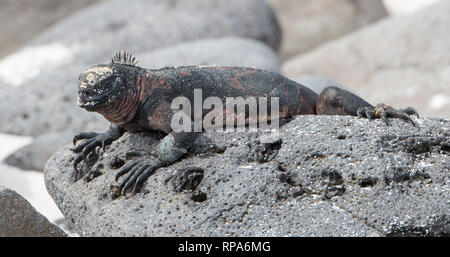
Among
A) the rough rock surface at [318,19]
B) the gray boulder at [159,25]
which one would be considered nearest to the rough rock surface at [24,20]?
the gray boulder at [159,25]

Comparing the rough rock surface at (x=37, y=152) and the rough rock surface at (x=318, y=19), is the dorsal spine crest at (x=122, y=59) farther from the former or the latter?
the rough rock surface at (x=318, y=19)

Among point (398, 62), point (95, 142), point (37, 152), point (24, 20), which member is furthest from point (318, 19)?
point (95, 142)

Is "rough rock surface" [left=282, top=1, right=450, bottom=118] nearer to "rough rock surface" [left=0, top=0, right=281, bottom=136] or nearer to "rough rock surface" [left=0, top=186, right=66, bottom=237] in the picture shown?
"rough rock surface" [left=0, top=0, right=281, bottom=136]

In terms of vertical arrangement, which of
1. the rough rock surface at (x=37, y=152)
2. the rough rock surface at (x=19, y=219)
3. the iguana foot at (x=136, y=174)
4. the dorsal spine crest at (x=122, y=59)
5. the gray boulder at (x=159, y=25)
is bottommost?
the rough rock surface at (x=19, y=219)

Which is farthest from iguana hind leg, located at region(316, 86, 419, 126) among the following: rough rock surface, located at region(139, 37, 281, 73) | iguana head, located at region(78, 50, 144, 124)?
rough rock surface, located at region(139, 37, 281, 73)

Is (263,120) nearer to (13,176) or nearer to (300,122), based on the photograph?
(300,122)
